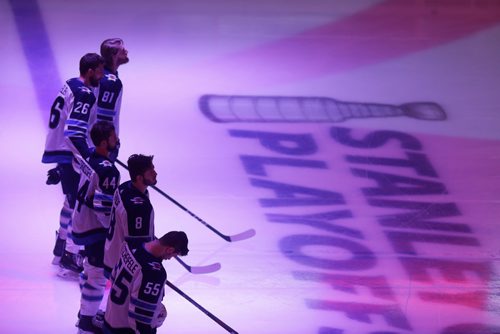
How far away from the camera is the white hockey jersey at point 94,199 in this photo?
4879 mm

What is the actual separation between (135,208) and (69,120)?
1.25m

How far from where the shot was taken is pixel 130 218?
4449 millimetres

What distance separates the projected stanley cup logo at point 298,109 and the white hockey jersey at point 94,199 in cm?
280

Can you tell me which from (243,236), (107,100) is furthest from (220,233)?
(107,100)

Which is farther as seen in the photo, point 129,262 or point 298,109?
point 298,109

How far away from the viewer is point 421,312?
5.33 metres

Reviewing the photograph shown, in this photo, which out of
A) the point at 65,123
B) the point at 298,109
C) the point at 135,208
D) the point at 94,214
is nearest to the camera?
the point at 135,208

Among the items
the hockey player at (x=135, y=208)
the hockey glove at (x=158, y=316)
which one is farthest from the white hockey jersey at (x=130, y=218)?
the hockey glove at (x=158, y=316)

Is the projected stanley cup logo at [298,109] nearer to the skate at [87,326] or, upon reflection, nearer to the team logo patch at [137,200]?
the skate at [87,326]

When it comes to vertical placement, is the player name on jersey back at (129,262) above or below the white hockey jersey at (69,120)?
below

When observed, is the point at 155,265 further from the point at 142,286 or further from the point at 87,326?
the point at 87,326

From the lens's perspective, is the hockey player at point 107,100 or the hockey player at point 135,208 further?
the hockey player at point 107,100

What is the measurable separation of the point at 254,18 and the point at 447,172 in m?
3.20

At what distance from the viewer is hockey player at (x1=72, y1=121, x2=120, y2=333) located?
16.0 ft
